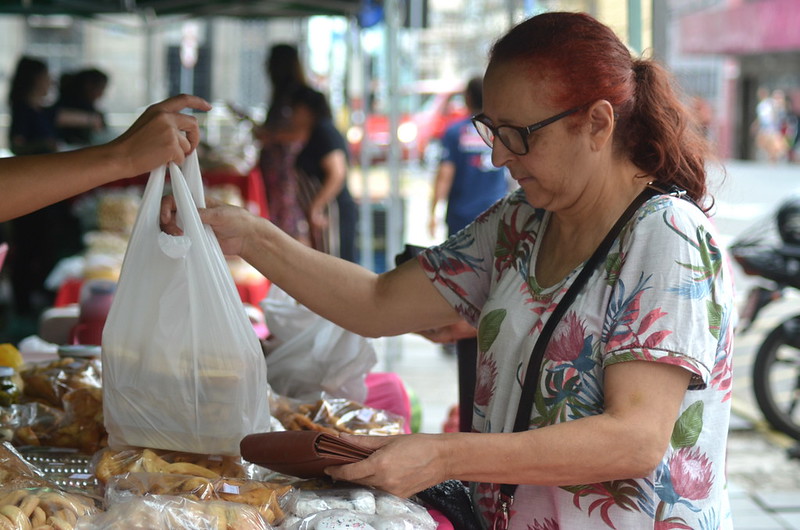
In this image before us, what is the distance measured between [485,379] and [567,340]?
234mm

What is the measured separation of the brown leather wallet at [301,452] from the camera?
1496 mm

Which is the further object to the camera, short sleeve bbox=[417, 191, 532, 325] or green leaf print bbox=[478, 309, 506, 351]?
short sleeve bbox=[417, 191, 532, 325]

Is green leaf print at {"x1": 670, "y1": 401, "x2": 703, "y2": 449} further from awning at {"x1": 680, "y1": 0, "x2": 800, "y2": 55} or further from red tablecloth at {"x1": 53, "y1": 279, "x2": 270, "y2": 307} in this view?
awning at {"x1": 680, "y1": 0, "x2": 800, "y2": 55}

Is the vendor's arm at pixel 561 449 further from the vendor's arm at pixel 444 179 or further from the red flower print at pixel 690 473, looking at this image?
the vendor's arm at pixel 444 179

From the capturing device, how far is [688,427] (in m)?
1.59

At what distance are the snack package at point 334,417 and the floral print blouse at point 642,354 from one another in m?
0.48

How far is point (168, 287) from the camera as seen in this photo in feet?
6.02

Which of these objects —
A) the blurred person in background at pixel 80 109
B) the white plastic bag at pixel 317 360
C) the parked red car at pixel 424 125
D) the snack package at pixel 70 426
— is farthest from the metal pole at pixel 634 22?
the parked red car at pixel 424 125

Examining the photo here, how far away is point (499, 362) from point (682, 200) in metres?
0.43

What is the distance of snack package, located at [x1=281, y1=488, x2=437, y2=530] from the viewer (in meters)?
1.46

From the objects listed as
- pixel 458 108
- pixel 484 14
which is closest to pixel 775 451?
pixel 458 108

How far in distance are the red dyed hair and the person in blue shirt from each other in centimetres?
480

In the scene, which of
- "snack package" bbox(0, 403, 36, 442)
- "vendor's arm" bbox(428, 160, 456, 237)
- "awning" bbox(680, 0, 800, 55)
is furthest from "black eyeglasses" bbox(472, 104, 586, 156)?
"awning" bbox(680, 0, 800, 55)

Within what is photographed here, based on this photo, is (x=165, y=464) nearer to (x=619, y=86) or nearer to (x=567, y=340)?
(x=567, y=340)
